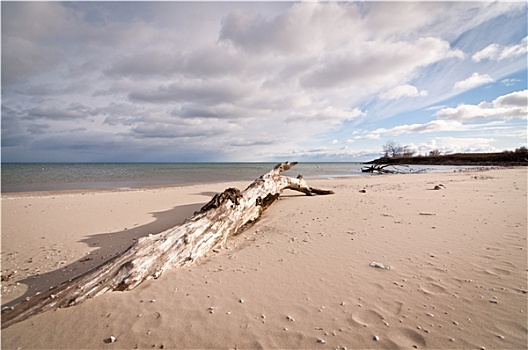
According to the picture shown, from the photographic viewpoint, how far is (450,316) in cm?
285

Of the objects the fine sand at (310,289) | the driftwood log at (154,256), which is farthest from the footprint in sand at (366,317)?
the driftwood log at (154,256)

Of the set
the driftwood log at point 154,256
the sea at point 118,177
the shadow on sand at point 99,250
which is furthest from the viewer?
the sea at point 118,177

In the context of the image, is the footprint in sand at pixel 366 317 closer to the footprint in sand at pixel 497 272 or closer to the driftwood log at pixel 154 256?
the footprint in sand at pixel 497 272

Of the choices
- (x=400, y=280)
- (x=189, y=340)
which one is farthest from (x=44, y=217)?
(x=400, y=280)

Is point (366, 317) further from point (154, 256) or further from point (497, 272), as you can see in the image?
point (154, 256)

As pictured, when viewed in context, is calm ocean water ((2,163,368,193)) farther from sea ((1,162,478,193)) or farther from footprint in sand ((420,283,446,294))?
footprint in sand ((420,283,446,294))

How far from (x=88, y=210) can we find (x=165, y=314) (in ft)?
29.7

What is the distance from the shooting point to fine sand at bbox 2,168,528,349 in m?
2.63

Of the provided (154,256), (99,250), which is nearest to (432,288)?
(154,256)

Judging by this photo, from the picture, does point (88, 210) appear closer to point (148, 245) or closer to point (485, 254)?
point (148, 245)

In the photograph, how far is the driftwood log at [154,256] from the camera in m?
3.15

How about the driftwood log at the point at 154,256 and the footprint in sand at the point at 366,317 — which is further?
the driftwood log at the point at 154,256

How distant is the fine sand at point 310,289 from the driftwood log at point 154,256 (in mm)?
167

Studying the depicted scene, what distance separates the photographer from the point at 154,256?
161 inches
